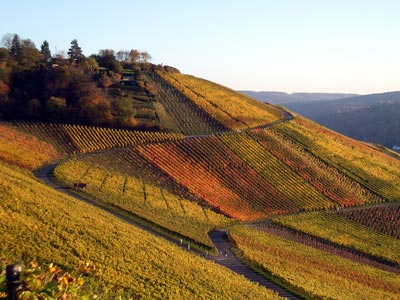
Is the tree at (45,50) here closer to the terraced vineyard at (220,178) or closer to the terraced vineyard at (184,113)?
the terraced vineyard at (184,113)

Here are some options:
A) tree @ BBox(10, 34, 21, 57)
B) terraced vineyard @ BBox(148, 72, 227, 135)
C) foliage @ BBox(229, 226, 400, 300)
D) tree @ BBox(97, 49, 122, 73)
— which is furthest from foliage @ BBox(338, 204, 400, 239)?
tree @ BBox(10, 34, 21, 57)

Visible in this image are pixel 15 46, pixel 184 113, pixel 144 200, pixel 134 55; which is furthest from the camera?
pixel 134 55

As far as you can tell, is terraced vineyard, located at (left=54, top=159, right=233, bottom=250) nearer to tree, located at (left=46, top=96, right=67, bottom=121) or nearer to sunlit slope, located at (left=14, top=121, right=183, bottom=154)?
sunlit slope, located at (left=14, top=121, right=183, bottom=154)

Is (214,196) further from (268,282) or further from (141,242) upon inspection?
(141,242)

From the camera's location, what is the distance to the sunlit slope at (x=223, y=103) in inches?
3135

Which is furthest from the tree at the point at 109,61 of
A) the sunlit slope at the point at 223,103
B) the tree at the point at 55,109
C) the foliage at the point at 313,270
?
the foliage at the point at 313,270

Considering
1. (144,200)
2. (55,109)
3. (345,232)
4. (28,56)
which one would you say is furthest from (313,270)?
(28,56)

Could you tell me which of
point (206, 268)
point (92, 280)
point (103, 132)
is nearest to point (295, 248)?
point (206, 268)

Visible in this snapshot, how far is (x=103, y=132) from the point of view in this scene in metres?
61.9

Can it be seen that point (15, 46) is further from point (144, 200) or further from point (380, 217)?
point (380, 217)

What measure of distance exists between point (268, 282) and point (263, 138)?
45.3 meters

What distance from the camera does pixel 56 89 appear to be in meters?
68.9

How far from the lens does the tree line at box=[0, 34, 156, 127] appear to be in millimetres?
63500

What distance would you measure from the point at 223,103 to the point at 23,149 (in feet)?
155
